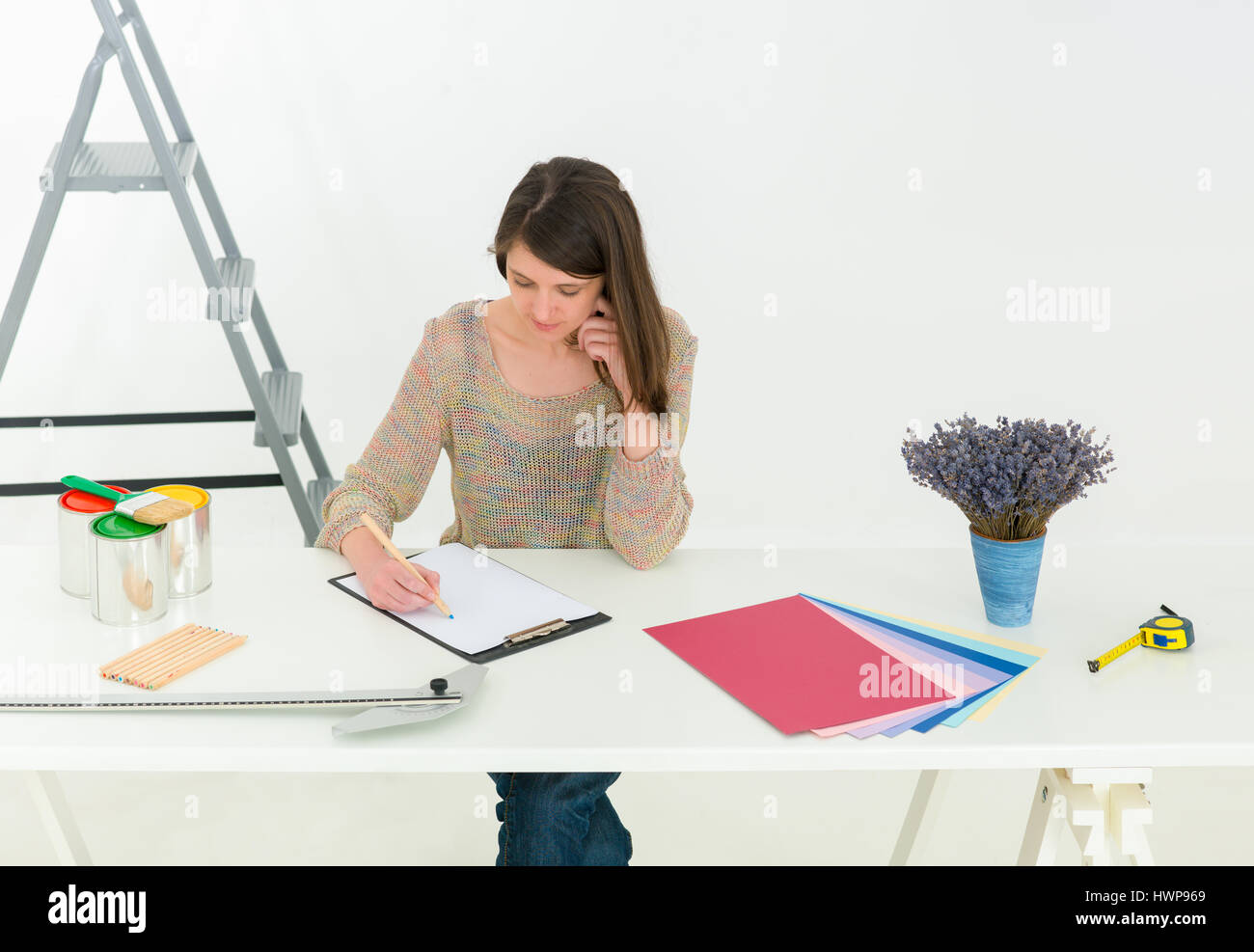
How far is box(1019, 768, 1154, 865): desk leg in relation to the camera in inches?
54.0

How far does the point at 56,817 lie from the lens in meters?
1.66

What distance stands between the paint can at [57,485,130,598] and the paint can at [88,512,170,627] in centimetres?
5

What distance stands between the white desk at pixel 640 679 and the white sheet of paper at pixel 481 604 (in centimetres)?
3

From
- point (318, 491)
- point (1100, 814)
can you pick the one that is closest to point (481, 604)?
point (1100, 814)

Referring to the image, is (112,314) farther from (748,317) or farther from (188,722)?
(188,722)

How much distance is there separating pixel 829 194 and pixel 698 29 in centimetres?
56

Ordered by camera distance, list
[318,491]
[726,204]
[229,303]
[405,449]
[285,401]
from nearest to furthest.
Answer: [405,449] < [229,303] < [285,401] < [318,491] < [726,204]

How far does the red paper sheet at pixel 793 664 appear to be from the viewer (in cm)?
137

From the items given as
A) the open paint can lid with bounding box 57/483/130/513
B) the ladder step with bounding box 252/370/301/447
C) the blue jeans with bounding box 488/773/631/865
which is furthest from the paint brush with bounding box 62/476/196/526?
the ladder step with bounding box 252/370/301/447

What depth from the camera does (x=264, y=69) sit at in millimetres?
3121

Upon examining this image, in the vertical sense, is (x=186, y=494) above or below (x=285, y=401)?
below

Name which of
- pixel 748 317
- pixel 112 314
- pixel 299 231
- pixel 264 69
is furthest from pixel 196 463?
pixel 748 317

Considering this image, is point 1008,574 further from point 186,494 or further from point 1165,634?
point 186,494

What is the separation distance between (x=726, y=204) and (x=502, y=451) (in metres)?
1.56
